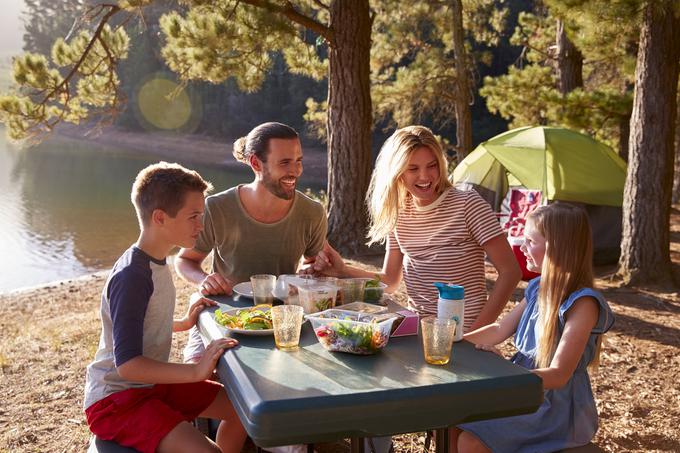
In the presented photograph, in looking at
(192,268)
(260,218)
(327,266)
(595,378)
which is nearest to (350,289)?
(327,266)

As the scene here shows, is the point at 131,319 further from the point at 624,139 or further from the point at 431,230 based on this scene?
the point at 624,139

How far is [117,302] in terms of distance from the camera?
5.90 feet

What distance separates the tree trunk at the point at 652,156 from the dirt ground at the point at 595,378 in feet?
0.93

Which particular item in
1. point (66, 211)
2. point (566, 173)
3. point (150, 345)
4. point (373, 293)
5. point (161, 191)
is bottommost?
point (66, 211)

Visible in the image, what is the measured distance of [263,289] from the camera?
213 centimetres

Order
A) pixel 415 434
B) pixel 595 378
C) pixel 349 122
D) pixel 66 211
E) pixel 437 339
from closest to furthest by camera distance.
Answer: pixel 437 339
pixel 415 434
pixel 595 378
pixel 349 122
pixel 66 211

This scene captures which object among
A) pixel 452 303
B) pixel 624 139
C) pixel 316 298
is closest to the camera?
pixel 452 303

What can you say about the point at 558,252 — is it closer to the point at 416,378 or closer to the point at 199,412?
the point at 416,378

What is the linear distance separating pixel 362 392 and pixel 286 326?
369 mm

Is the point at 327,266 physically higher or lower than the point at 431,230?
lower

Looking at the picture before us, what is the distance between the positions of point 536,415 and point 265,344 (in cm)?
83

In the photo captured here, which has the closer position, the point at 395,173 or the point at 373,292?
the point at 373,292

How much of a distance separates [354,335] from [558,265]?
0.69 metres

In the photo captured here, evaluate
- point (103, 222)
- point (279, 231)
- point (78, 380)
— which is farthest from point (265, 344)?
point (103, 222)
